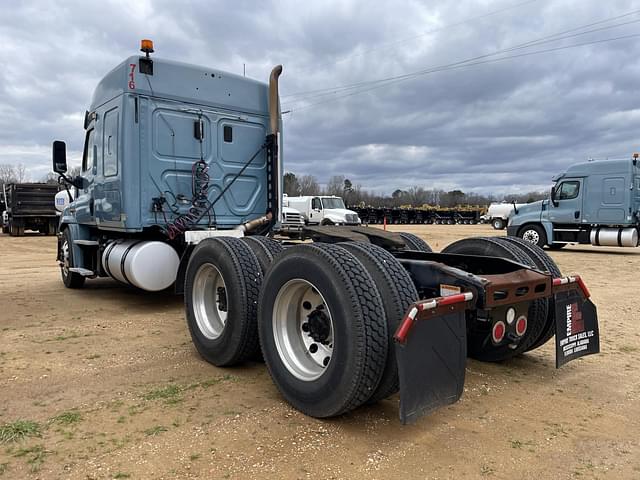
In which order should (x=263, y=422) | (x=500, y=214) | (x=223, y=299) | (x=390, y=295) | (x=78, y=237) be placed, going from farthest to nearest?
1. (x=500, y=214)
2. (x=78, y=237)
3. (x=223, y=299)
4. (x=263, y=422)
5. (x=390, y=295)

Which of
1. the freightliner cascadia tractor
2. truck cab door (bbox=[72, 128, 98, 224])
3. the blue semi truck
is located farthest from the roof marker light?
Result: the blue semi truck

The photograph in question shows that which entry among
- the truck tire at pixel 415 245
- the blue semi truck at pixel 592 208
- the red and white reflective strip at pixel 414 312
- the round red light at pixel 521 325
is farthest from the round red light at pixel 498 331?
the blue semi truck at pixel 592 208

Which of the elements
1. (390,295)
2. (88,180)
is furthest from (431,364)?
(88,180)

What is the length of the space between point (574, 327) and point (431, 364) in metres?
1.51

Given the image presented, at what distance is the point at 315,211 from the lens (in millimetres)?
28062

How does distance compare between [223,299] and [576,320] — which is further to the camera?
[223,299]

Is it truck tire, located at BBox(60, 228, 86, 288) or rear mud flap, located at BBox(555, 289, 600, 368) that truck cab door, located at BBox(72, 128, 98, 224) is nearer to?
truck tire, located at BBox(60, 228, 86, 288)

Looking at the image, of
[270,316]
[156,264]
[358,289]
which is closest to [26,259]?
[156,264]

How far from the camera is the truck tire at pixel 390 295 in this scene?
113 inches

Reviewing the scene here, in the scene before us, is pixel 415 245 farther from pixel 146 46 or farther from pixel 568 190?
pixel 568 190

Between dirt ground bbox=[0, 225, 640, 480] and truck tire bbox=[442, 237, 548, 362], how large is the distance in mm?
130

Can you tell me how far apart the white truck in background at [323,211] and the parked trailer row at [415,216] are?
16.5 meters

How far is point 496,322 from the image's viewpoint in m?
3.51

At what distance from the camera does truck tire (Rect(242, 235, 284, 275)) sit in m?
4.16
